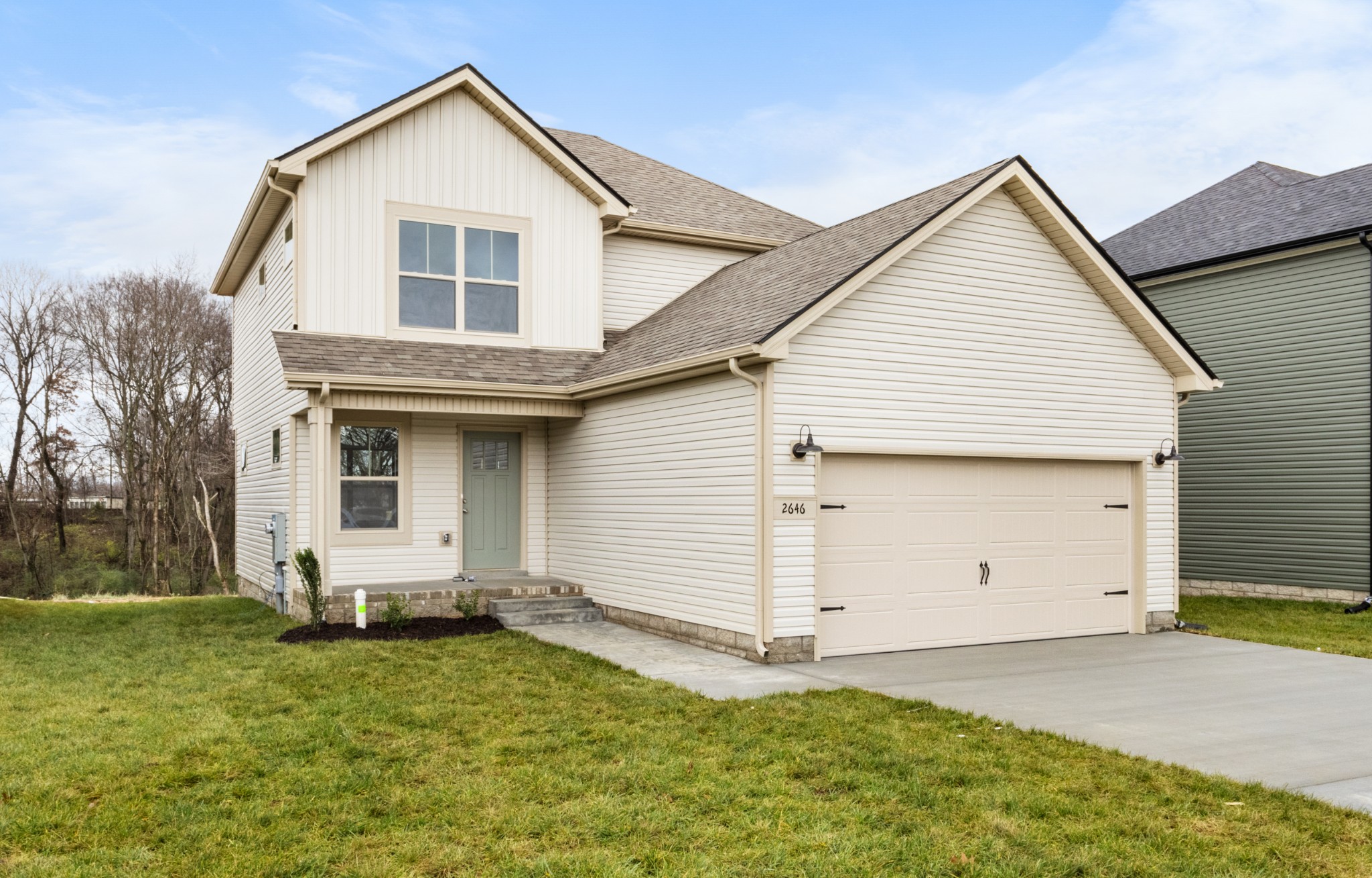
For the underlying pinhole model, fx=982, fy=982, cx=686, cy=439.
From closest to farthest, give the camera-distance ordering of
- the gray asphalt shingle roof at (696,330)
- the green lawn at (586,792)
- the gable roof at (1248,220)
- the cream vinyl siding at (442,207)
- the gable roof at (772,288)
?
the green lawn at (586,792) < the gable roof at (772,288) < the gray asphalt shingle roof at (696,330) < the cream vinyl siding at (442,207) < the gable roof at (1248,220)

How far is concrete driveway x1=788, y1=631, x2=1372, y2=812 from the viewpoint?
627cm

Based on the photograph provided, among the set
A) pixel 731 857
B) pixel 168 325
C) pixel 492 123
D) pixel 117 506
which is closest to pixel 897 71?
pixel 492 123

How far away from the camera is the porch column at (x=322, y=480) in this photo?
1169cm

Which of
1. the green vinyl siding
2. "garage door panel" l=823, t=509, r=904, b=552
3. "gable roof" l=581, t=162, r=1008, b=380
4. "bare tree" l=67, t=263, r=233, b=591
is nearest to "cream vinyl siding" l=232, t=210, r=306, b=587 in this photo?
"gable roof" l=581, t=162, r=1008, b=380

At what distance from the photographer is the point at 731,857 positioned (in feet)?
14.9

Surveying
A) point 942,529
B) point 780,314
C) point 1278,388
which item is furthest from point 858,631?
point 1278,388

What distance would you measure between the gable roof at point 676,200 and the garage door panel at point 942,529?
6.68m

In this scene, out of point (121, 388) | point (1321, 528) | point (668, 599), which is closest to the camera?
point (668, 599)

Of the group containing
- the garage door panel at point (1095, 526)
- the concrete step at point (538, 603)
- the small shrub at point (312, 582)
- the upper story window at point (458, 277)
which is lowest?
the concrete step at point (538, 603)

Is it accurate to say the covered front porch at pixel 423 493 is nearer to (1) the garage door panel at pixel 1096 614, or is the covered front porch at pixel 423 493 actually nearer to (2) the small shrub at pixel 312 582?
(2) the small shrub at pixel 312 582

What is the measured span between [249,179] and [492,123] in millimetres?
25313

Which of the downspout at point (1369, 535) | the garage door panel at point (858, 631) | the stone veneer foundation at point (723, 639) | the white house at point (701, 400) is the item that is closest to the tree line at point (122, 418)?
the white house at point (701, 400)

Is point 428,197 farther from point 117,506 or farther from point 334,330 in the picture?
point 117,506

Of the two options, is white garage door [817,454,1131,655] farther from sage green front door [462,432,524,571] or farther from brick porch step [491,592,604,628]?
sage green front door [462,432,524,571]
